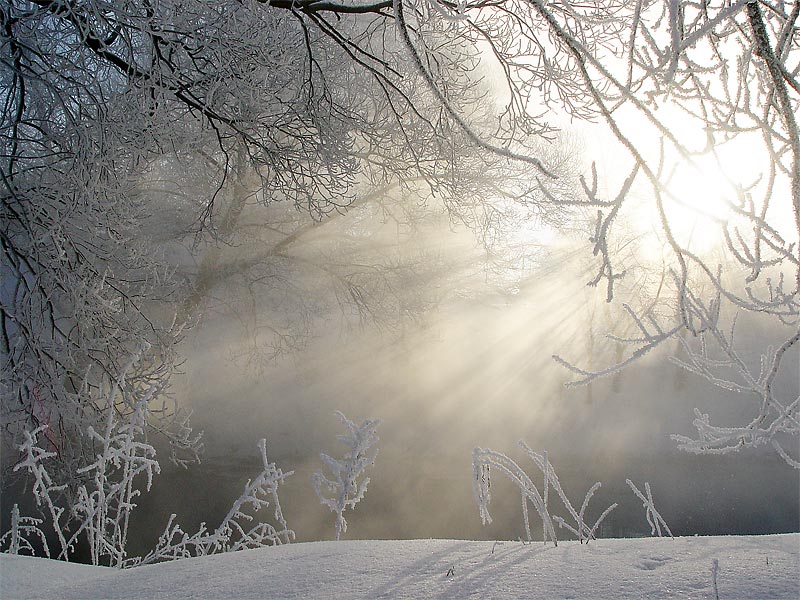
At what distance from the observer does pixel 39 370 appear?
15.4ft

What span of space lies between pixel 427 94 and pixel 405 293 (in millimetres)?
4139

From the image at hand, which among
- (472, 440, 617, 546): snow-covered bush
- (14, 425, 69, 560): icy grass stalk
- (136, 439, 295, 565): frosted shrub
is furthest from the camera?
(136, 439, 295, 565): frosted shrub

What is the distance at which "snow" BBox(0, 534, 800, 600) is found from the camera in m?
1.79

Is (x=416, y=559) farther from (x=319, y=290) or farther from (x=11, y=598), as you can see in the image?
(x=319, y=290)

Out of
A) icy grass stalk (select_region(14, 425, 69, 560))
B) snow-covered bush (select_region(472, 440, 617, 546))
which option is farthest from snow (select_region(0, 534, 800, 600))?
icy grass stalk (select_region(14, 425, 69, 560))

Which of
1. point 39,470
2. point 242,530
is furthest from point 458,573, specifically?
point 39,470

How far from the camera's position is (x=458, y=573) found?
204 cm

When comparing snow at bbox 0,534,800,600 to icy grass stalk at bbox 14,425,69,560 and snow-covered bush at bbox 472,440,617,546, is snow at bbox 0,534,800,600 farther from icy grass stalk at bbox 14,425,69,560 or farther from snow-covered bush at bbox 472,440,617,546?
icy grass stalk at bbox 14,425,69,560

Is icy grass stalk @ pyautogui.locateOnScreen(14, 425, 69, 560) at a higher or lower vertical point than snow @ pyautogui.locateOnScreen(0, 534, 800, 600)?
higher

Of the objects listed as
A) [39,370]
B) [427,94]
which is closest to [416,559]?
[39,370]

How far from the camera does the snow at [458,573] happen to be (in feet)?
5.88

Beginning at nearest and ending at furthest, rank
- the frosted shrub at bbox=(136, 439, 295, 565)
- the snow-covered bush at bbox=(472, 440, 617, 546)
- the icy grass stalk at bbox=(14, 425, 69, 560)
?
the snow-covered bush at bbox=(472, 440, 617, 546)
the icy grass stalk at bbox=(14, 425, 69, 560)
the frosted shrub at bbox=(136, 439, 295, 565)

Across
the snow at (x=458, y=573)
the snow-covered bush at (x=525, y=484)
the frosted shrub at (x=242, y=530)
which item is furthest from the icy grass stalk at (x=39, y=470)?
the snow-covered bush at (x=525, y=484)

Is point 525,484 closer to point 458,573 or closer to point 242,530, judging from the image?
point 458,573
